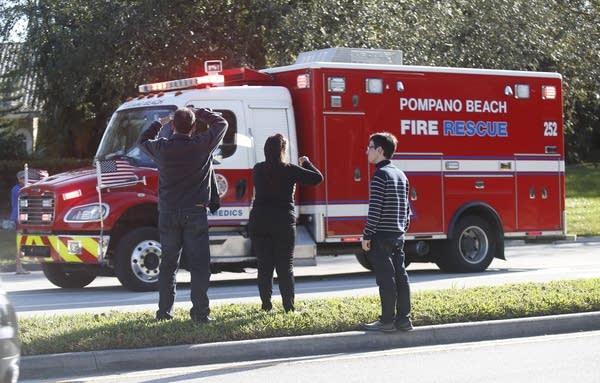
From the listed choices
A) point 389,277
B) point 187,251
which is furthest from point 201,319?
point 389,277

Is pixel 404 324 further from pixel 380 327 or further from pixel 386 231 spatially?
pixel 386 231

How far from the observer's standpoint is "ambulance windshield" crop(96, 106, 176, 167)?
14.8m

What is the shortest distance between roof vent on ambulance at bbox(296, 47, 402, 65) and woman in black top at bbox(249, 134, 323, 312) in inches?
219

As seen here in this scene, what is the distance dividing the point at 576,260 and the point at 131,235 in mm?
8540

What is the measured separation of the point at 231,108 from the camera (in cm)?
1510

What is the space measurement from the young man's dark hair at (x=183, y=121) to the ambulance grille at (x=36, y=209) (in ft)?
16.5

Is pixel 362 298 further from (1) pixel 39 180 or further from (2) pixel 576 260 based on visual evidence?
(2) pixel 576 260

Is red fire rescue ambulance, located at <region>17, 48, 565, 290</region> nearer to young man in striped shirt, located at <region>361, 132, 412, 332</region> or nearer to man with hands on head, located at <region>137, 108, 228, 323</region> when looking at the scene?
man with hands on head, located at <region>137, 108, 228, 323</region>

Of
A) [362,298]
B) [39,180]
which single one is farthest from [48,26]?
[362,298]

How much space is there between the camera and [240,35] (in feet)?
79.8

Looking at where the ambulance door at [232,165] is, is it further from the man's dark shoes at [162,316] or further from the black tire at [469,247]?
the man's dark shoes at [162,316]

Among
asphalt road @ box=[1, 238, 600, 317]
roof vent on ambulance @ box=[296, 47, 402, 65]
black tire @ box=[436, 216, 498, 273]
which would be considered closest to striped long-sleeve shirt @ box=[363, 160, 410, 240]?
asphalt road @ box=[1, 238, 600, 317]

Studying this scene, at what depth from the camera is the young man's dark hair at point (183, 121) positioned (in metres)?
9.89

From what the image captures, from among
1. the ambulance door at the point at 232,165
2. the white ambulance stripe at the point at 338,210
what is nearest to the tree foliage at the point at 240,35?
the white ambulance stripe at the point at 338,210
